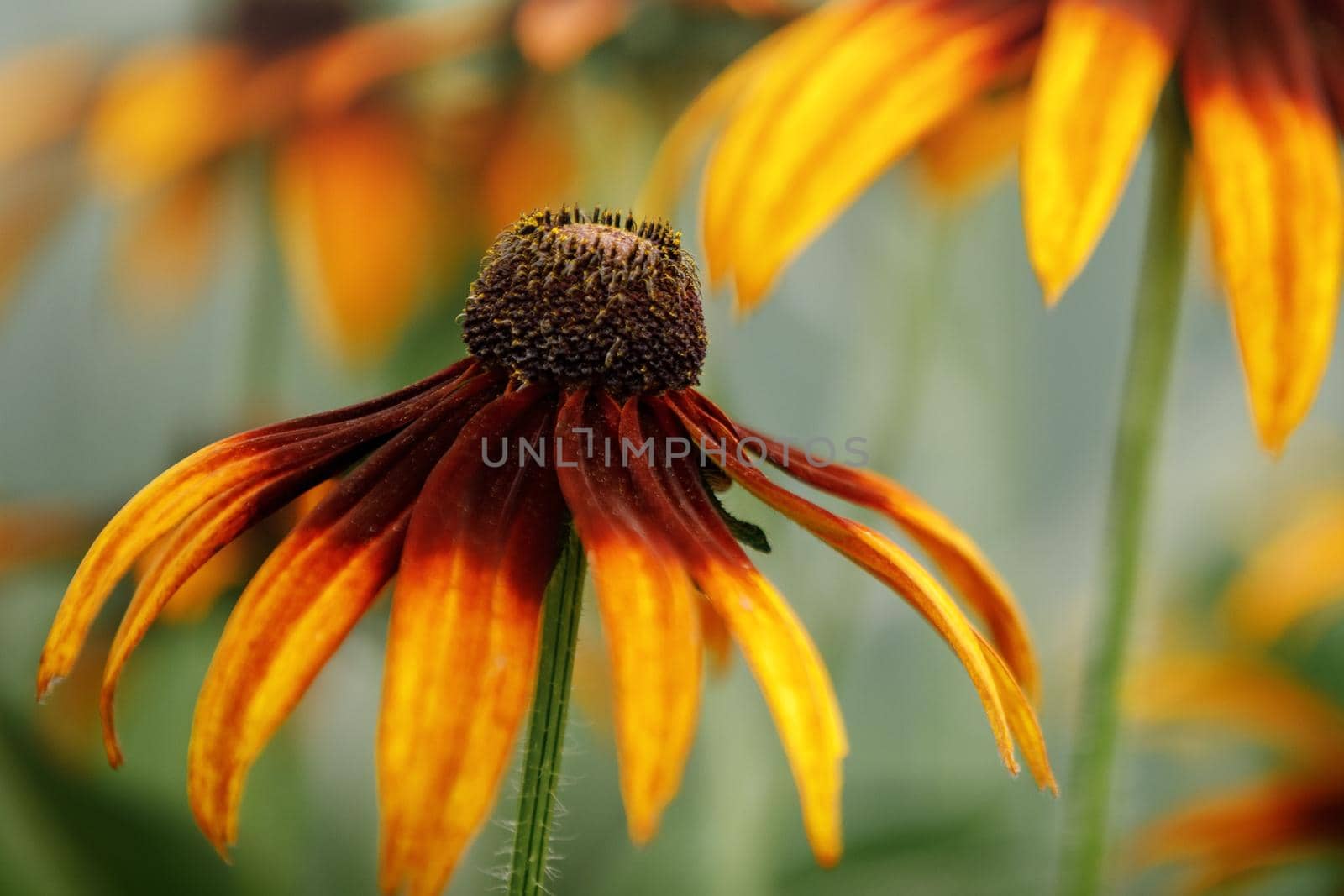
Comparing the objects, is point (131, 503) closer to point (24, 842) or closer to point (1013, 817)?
point (24, 842)

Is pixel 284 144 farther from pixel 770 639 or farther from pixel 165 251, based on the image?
pixel 770 639

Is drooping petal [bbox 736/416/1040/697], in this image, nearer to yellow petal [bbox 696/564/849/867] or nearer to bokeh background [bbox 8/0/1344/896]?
yellow petal [bbox 696/564/849/867]

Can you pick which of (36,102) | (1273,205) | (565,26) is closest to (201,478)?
(1273,205)

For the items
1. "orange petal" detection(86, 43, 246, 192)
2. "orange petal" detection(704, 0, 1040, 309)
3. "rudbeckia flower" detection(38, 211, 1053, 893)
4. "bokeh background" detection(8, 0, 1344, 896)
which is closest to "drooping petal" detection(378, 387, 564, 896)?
"rudbeckia flower" detection(38, 211, 1053, 893)

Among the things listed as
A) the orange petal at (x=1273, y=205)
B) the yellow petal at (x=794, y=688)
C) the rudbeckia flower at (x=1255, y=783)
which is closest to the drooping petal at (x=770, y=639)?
the yellow petal at (x=794, y=688)

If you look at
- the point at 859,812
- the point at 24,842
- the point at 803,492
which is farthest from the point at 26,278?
the point at 859,812

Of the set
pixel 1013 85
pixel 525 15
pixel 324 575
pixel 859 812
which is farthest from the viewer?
pixel 859 812
